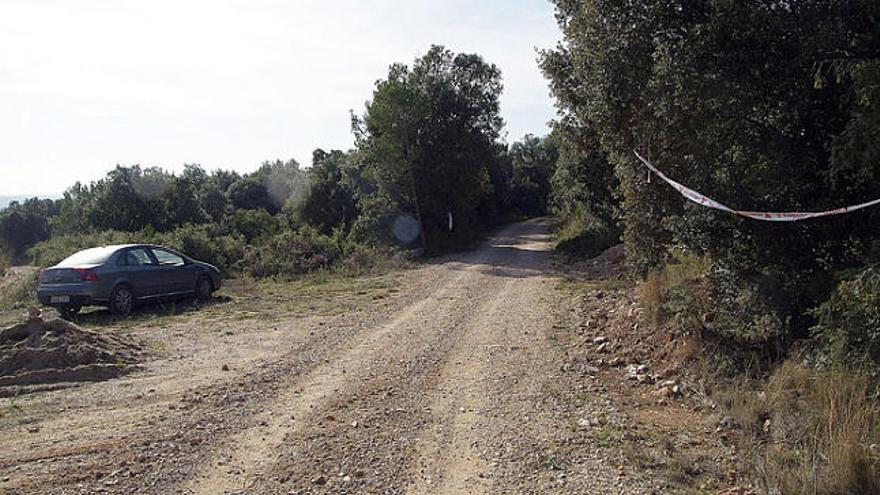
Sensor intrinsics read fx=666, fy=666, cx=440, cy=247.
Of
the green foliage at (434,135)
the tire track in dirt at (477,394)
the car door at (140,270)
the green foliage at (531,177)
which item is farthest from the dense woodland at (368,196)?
the green foliage at (531,177)

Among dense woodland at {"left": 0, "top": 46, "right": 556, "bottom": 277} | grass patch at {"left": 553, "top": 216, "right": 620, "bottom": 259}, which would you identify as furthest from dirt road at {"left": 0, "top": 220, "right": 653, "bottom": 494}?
dense woodland at {"left": 0, "top": 46, "right": 556, "bottom": 277}

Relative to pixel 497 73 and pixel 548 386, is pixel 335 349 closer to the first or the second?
pixel 548 386

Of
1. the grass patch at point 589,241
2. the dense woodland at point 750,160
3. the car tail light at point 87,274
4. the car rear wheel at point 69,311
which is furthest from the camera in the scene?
the grass patch at point 589,241

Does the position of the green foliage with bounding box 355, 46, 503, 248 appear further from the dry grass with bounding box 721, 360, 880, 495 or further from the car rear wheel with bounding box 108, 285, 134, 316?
the dry grass with bounding box 721, 360, 880, 495

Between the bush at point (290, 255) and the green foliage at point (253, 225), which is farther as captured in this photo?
the green foliage at point (253, 225)

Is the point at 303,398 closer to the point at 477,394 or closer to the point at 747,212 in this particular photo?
the point at 477,394

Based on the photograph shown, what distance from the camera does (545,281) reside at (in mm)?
16328

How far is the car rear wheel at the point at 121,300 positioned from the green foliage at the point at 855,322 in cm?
1229

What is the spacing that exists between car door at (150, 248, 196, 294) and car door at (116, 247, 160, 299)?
7.5 inches

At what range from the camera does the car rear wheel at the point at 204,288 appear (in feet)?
51.0

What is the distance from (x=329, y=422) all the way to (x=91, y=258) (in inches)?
380

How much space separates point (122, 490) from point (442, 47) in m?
27.9

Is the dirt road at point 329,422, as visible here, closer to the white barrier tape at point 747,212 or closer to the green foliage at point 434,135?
the white barrier tape at point 747,212

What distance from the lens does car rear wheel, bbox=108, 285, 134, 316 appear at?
1323 cm
